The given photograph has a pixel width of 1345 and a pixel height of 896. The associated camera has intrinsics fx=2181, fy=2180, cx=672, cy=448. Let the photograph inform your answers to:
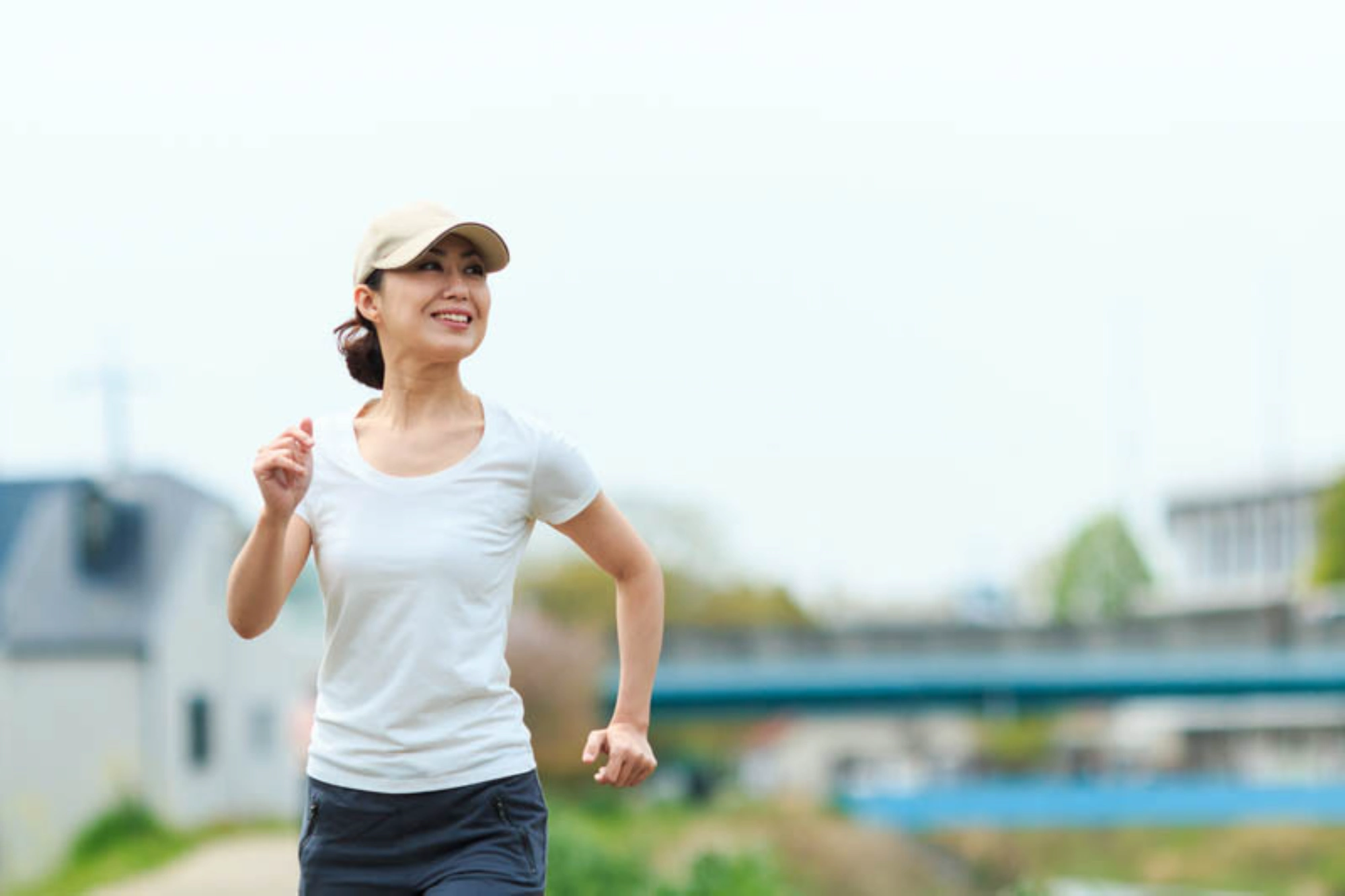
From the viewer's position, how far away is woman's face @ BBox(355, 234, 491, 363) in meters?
4.17

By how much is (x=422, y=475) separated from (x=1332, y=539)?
3083 inches

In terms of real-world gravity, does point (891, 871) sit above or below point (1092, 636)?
below

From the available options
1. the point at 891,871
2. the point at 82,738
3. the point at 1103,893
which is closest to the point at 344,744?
the point at 891,871

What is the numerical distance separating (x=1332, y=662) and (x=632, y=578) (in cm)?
5756

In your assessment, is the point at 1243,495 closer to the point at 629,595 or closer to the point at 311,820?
the point at 629,595

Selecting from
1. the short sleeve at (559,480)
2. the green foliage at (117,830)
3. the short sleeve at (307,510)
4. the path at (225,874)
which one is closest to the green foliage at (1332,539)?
the path at (225,874)

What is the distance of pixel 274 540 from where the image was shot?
4066 mm

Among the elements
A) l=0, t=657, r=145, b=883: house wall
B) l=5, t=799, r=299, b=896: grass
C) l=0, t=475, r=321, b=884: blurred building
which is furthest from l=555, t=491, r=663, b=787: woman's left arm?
l=0, t=657, r=145, b=883: house wall

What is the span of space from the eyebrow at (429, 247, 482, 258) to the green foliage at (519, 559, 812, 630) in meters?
59.1

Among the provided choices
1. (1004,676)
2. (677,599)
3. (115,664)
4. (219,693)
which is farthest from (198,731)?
(677,599)

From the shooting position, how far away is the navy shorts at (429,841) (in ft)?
13.3

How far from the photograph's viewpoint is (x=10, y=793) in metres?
34.7

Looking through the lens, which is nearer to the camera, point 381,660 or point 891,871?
point 381,660

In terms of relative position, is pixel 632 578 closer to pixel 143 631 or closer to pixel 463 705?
pixel 463 705
